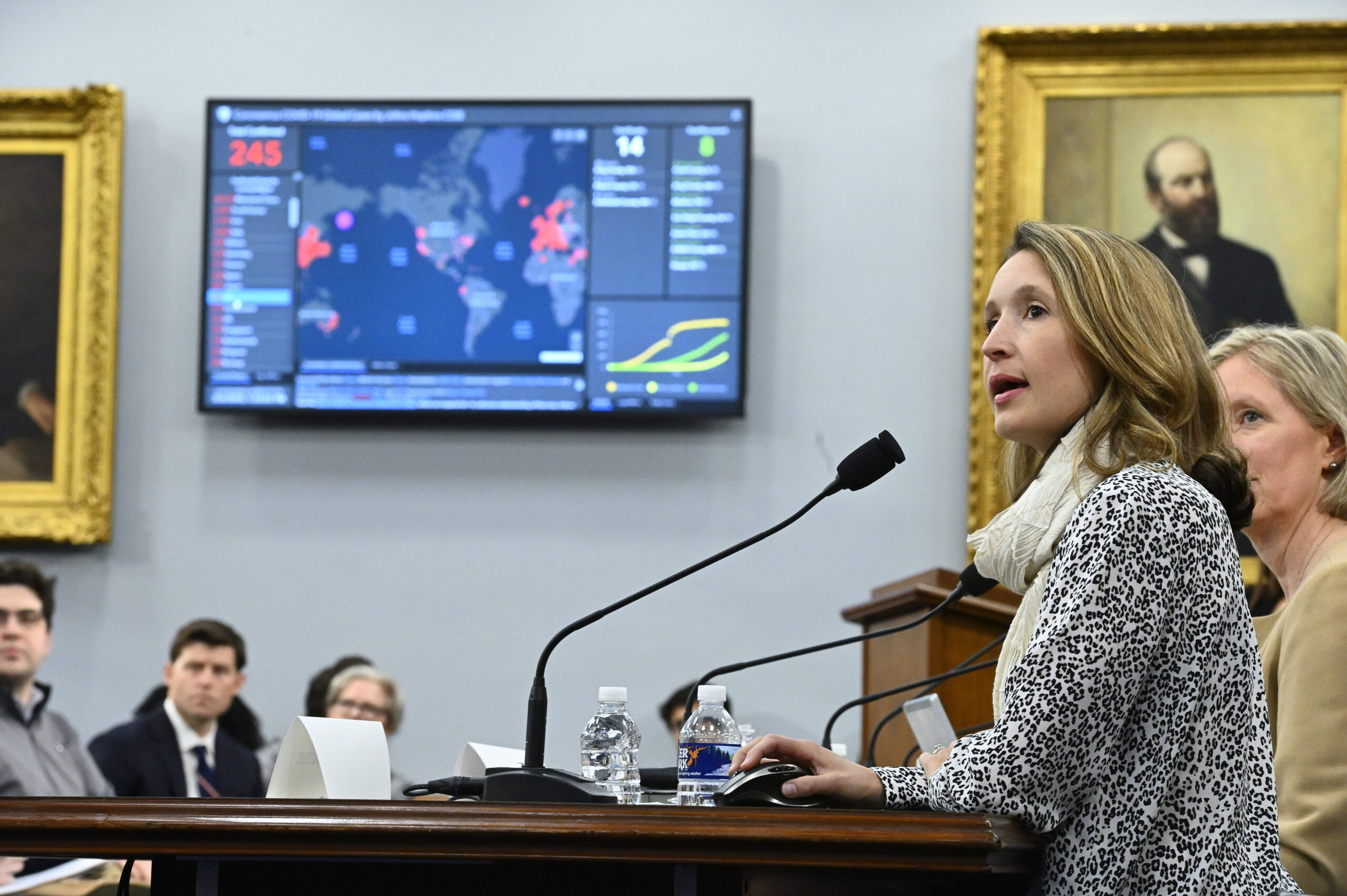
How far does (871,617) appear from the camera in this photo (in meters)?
3.64

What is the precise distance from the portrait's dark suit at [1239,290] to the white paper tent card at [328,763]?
3721 mm

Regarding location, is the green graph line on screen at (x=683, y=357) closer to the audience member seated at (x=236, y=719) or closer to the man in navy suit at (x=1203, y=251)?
the man in navy suit at (x=1203, y=251)

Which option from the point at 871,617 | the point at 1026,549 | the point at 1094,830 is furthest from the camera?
the point at 871,617

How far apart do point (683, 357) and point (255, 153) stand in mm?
1635

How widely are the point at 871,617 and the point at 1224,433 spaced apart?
1976 mm

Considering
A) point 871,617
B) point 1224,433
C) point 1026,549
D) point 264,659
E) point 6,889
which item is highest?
point 1224,433

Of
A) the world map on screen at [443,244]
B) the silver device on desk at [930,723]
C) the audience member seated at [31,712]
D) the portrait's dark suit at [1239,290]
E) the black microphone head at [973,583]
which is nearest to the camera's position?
the black microphone head at [973,583]

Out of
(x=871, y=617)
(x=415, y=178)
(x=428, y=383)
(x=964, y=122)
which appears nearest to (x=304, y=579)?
(x=428, y=383)

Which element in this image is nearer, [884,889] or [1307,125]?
[884,889]

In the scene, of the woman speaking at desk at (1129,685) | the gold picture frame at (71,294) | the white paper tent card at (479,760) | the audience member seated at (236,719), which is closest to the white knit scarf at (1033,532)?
the woman speaking at desk at (1129,685)

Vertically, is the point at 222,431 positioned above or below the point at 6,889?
above

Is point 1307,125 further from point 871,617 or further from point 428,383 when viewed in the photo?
point 428,383

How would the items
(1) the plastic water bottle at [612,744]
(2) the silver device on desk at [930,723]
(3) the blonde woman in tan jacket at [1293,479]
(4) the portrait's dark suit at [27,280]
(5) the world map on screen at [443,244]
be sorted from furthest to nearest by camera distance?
(4) the portrait's dark suit at [27,280], (5) the world map on screen at [443,244], (2) the silver device on desk at [930,723], (3) the blonde woman in tan jacket at [1293,479], (1) the plastic water bottle at [612,744]

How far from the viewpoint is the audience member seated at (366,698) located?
4.74m
